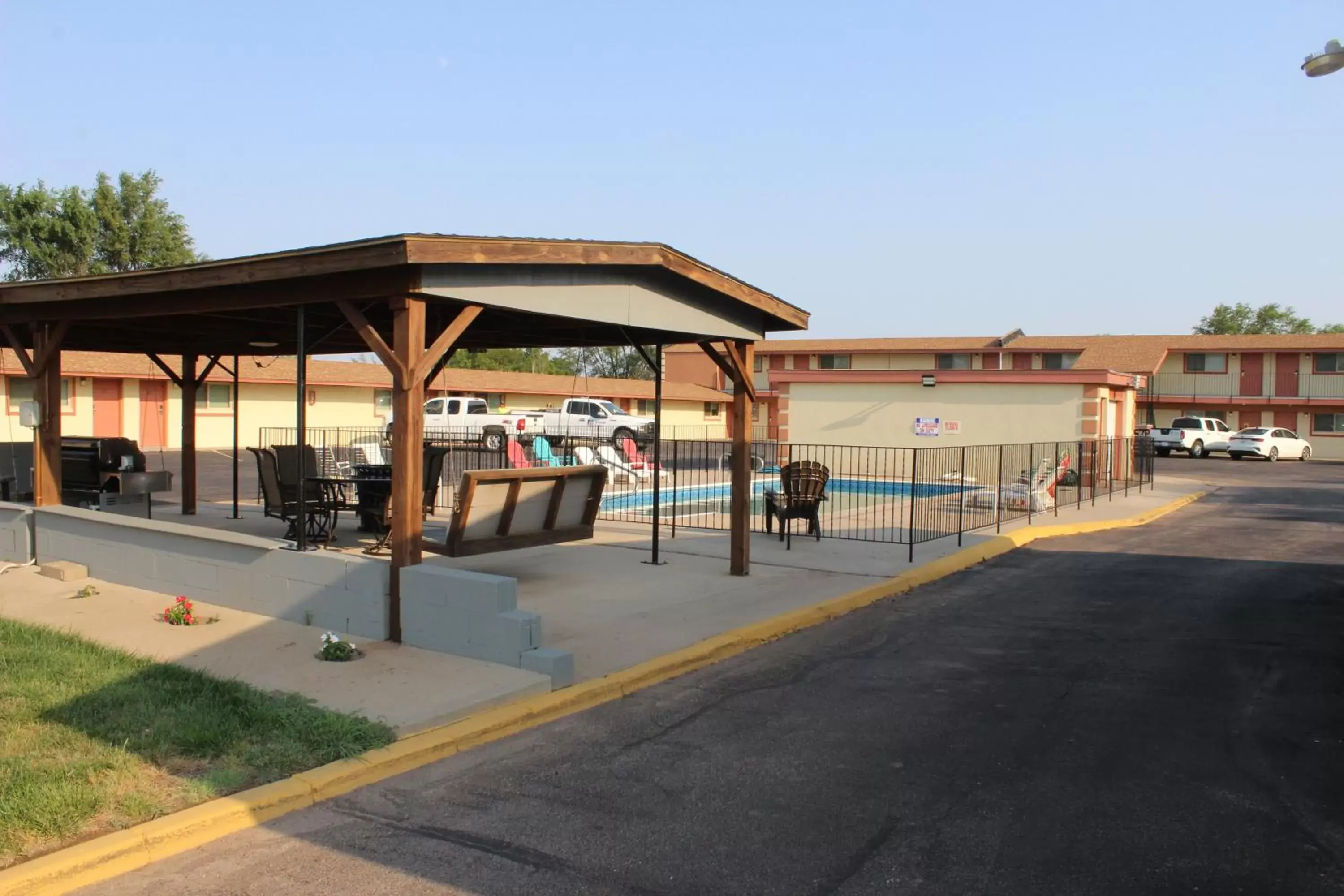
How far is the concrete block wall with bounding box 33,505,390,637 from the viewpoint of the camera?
25.9ft

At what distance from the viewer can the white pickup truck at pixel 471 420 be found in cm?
3522

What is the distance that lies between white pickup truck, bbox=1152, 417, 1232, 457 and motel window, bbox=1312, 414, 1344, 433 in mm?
4773

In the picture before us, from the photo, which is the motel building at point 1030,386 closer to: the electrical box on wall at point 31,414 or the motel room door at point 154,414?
the electrical box on wall at point 31,414

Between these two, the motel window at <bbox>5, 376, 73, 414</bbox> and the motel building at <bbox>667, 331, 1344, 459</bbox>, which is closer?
the motel window at <bbox>5, 376, 73, 414</bbox>

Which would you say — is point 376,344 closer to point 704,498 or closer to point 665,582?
point 665,582

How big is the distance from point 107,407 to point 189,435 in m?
23.6

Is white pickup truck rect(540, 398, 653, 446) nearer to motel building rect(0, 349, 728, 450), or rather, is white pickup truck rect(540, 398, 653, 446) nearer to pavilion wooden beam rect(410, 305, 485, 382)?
motel building rect(0, 349, 728, 450)

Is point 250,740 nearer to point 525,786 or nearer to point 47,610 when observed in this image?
point 525,786

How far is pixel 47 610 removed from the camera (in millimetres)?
8680

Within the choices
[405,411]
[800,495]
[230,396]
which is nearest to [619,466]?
[800,495]

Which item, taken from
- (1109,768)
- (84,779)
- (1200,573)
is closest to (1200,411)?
(1200,573)

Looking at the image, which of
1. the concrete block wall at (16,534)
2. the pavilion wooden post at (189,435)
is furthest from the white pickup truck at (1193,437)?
the concrete block wall at (16,534)

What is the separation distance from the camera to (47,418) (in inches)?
439

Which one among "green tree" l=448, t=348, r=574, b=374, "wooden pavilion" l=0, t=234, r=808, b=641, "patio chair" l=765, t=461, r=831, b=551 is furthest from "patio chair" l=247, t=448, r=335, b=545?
"green tree" l=448, t=348, r=574, b=374
